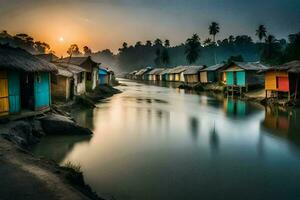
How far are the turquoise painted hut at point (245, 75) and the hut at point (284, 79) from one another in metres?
6.36

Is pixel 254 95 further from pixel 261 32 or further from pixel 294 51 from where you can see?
pixel 261 32

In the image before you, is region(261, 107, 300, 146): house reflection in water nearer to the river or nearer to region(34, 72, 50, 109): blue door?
the river

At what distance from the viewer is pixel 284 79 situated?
32344mm

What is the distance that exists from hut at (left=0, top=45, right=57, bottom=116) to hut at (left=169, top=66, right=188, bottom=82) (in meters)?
58.4

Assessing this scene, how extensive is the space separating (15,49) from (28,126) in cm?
563

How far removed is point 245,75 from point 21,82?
31481mm

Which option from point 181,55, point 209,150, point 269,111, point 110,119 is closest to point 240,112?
point 269,111

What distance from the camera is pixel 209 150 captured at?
15.2 meters

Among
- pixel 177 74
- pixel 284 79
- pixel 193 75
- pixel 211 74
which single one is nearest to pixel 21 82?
pixel 284 79

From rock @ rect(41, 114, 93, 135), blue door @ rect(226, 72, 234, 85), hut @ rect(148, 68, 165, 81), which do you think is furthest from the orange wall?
hut @ rect(148, 68, 165, 81)

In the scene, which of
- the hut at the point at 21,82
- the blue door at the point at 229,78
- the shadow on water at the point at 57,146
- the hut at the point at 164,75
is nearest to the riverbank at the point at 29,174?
the shadow on water at the point at 57,146

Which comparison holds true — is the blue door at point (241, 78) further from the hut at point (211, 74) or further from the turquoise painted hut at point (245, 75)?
the hut at point (211, 74)

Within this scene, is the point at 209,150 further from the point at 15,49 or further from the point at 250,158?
the point at 15,49

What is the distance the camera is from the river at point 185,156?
10086 millimetres
